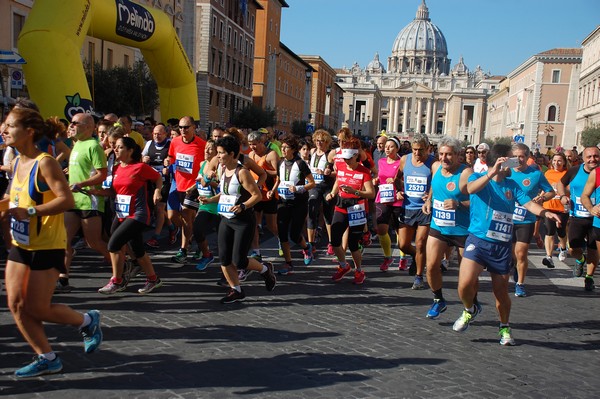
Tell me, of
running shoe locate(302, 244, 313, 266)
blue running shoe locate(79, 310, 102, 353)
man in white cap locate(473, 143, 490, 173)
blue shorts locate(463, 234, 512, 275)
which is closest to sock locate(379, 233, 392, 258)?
running shoe locate(302, 244, 313, 266)

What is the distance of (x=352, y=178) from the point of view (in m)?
8.19

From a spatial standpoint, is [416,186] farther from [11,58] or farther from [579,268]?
[11,58]

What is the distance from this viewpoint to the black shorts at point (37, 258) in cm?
436

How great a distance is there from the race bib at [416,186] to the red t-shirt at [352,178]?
0.62 meters

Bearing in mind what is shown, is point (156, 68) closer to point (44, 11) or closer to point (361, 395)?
point (44, 11)

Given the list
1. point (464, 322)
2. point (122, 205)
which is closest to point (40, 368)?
point (122, 205)

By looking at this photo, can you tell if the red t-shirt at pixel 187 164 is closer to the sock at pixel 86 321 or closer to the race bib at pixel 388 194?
the race bib at pixel 388 194

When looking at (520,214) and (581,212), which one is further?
(581,212)

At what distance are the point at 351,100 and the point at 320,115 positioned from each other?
5739 cm

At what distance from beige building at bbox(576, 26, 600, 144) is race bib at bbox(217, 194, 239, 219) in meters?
69.9

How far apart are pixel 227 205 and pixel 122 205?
1.12 metres

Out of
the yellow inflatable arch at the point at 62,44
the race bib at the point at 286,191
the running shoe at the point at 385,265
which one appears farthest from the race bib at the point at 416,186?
the yellow inflatable arch at the point at 62,44

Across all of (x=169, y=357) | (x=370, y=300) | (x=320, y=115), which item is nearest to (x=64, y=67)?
(x=370, y=300)

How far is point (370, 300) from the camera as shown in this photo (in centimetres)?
745
